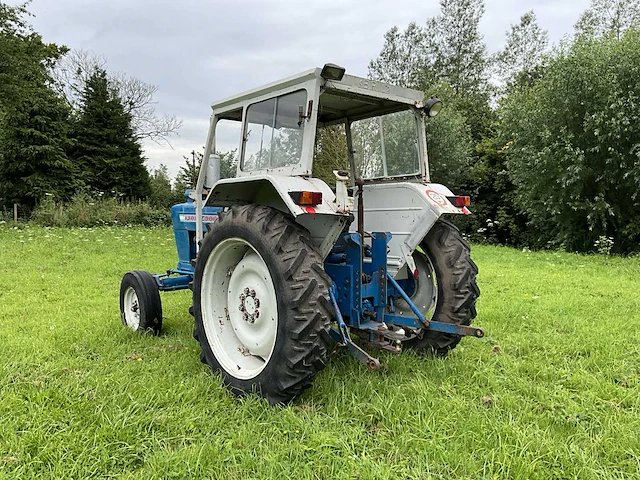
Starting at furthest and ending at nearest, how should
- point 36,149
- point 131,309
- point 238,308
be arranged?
point 36,149 < point 131,309 < point 238,308

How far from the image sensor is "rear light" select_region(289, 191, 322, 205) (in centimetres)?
268

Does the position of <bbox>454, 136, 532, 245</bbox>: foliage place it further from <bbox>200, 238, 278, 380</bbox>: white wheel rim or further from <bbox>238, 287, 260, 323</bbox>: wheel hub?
<bbox>238, 287, 260, 323</bbox>: wheel hub

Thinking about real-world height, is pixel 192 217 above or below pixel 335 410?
above

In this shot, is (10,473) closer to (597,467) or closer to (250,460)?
(250,460)

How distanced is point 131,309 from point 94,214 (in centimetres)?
1421

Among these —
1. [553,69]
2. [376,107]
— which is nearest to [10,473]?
[376,107]

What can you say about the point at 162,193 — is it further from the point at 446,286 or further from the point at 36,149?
the point at 446,286

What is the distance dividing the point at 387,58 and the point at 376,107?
23084 millimetres

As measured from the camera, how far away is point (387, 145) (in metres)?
3.99

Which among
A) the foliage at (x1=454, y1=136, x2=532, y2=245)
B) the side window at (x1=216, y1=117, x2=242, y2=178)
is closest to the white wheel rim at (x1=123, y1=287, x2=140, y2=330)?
the side window at (x1=216, y1=117, x2=242, y2=178)

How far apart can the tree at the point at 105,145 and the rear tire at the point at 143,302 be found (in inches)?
791

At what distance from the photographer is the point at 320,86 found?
303cm

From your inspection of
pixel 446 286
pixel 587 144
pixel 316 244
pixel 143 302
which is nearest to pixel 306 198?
pixel 316 244

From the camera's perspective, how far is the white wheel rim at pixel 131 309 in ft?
14.6
